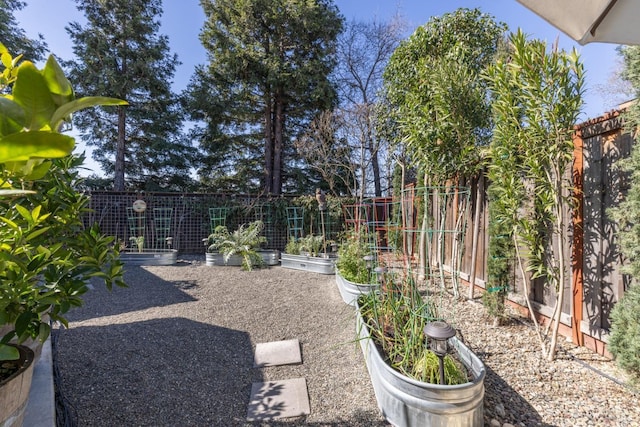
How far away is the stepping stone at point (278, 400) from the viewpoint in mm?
1818

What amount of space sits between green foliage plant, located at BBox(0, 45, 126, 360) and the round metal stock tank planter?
0.35ft

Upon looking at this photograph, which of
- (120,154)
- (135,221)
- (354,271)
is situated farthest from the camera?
(120,154)

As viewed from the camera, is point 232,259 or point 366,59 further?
point 366,59

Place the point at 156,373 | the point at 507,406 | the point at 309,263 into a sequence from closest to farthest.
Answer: the point at 507,406 < the point at 156,373 < the point at 309,263

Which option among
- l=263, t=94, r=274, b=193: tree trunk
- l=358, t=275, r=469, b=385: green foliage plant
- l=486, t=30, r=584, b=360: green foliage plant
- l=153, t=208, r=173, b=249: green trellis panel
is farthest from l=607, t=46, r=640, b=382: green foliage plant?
l=263, t=94, r=274, b=193: tree trunk

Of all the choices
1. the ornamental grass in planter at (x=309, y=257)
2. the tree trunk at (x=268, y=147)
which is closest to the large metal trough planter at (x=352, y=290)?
the ornamental grass in planter at (x=309, y=257)

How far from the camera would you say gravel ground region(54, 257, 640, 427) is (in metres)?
1.78

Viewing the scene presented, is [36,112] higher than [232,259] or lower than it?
higher

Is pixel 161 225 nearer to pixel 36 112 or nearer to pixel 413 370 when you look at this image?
pixel 413 370

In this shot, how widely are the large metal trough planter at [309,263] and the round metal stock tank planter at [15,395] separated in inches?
178

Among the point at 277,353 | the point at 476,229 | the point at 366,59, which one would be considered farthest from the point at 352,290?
the point at 366,59

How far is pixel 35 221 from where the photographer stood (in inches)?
29.8

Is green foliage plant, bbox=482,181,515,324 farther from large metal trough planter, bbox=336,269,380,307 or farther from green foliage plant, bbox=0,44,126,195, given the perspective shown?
green foliage plant, bbox=0,44,126,195

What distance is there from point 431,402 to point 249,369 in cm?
140
